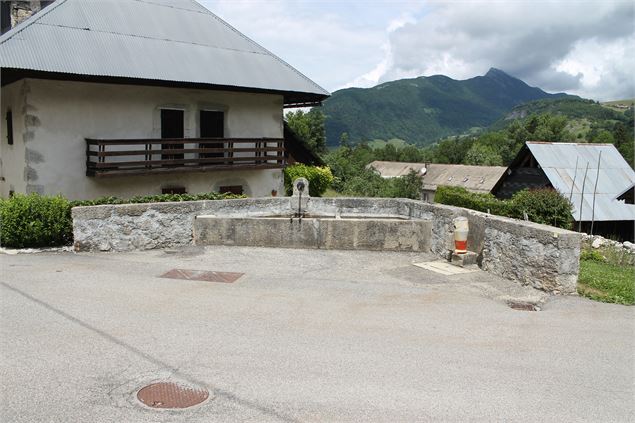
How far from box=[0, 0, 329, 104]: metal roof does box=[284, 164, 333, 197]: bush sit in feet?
12.3

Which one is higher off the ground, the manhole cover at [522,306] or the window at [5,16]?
the window at [5,16]

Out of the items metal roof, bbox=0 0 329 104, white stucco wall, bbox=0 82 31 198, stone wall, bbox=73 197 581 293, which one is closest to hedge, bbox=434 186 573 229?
stone wall, bbox=73 197 581 293

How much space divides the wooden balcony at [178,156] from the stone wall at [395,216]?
5.81m

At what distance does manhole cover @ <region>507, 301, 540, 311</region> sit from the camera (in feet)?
24.9

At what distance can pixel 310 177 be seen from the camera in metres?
24.1

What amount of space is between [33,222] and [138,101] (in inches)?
335

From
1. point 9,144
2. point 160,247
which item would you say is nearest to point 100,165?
point 9,144

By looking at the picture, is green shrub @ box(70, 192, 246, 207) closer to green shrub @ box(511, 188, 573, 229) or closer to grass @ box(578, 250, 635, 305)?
grass @ box(578, 250, 635, 305)

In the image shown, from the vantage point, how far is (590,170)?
31.8m

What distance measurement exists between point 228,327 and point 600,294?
610cm

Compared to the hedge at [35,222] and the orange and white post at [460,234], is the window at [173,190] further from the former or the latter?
the orange and white post at [460,234]

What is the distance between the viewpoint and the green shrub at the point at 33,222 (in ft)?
36.8

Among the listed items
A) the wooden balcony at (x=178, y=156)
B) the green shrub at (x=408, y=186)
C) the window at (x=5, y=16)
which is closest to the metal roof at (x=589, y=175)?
the wooden balcony at (x=178, y=156)

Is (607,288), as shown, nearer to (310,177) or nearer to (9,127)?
(310,177)
